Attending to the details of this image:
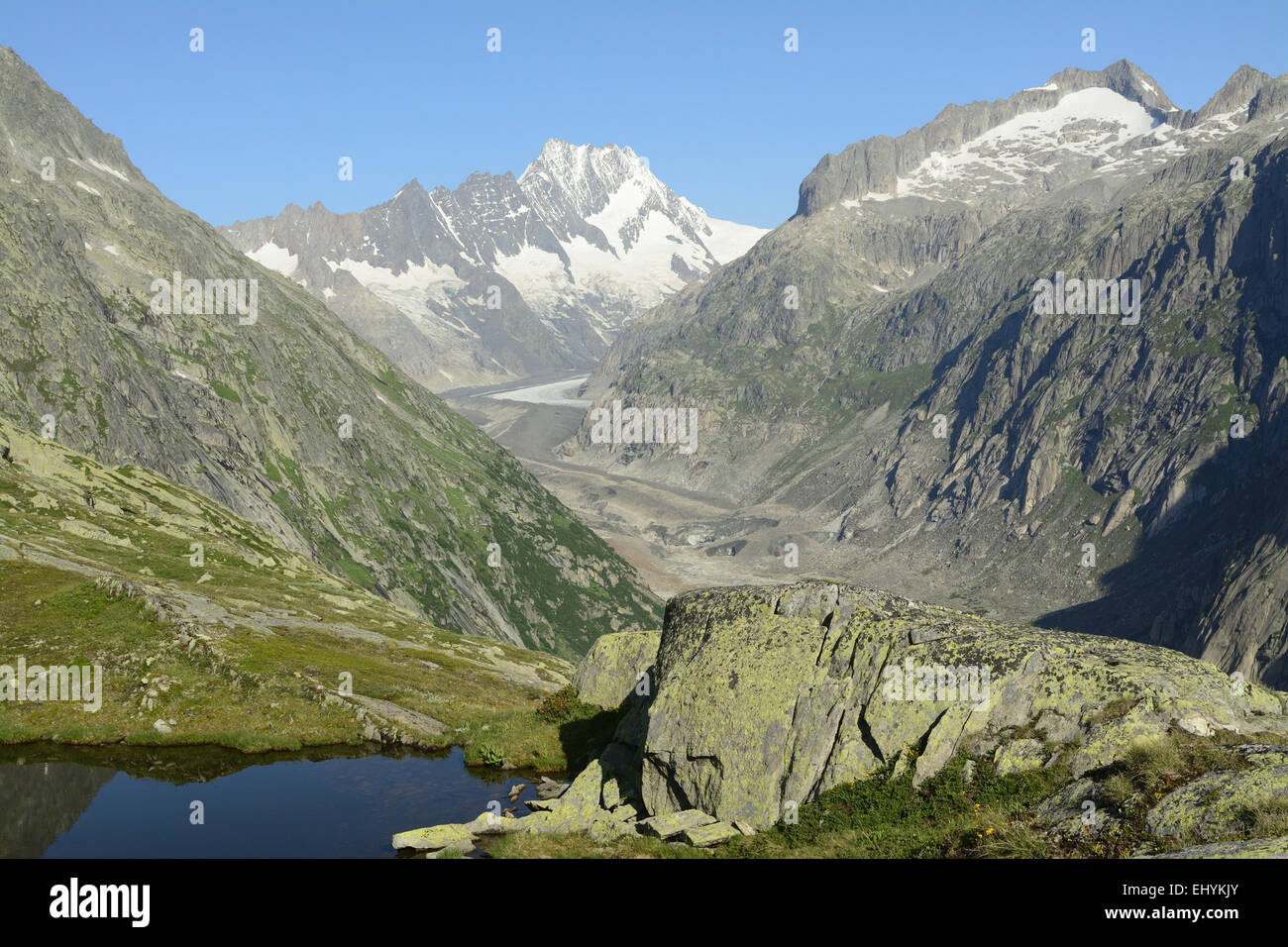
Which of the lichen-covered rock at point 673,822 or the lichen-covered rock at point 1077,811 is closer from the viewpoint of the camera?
the lichen-covered rock at point 1077,811

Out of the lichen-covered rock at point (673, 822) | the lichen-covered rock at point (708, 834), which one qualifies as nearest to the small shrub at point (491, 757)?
the lichen-covered rock at point (673, 822)

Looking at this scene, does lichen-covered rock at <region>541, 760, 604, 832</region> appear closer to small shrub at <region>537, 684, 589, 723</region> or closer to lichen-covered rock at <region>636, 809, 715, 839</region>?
lichen-covered rock at <region>636, 809, 715, 839</region>

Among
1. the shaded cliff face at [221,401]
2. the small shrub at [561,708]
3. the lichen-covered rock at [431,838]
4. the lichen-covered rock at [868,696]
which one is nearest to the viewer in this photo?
the lichen-covered rock at [868,696]

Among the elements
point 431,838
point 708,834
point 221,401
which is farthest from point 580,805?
point 221,401

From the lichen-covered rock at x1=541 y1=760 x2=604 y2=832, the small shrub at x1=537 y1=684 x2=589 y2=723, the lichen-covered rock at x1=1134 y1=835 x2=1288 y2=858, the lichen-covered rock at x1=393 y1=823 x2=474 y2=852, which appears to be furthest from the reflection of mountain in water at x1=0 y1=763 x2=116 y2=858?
the lichen-covered rock at x1=1134 y1=835 x2=1288 y2=858

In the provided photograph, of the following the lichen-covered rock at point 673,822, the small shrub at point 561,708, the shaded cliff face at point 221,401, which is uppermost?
the shaded cliff face at point 221,401

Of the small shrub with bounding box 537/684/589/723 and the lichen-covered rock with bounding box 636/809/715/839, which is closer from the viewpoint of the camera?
the lichen-covered rock with bounding box 636/809/715/839

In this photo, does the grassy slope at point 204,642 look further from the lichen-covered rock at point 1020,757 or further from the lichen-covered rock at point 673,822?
the lichen-covered rock at point 1020,757
